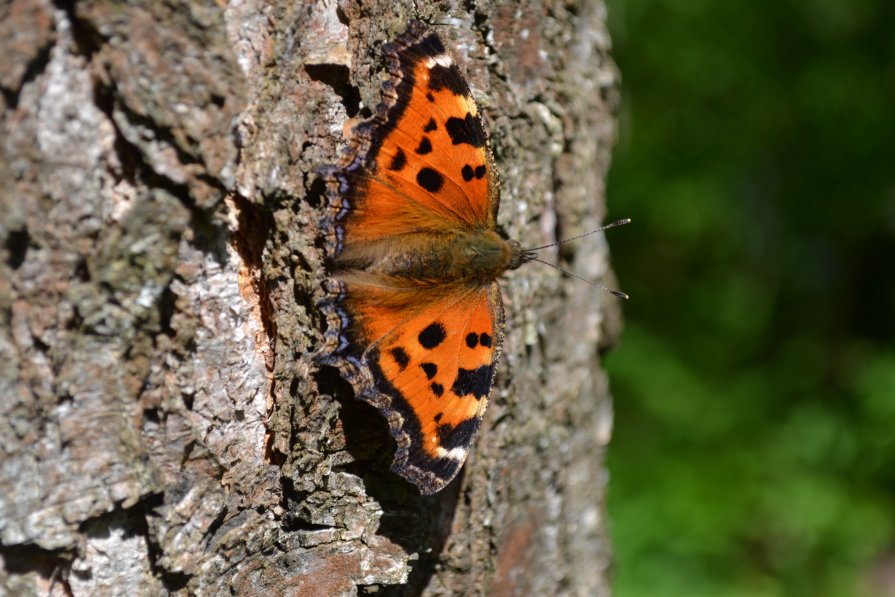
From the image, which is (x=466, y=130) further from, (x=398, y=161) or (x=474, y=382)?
(x=474, y=382)

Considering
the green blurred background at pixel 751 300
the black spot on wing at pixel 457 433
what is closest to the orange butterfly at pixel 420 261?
the black spot on wing at pixel 457 433

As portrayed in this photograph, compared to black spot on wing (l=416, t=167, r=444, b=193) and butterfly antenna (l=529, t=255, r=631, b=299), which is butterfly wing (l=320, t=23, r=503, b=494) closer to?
black spot on wing (l=416, t=167, r=444, b=193)

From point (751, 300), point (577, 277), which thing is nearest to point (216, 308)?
point (577, 277)

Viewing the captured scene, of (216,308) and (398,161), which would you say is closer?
(216,308)

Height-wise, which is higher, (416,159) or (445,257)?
(416,159)

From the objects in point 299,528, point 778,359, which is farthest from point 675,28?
point 299,528

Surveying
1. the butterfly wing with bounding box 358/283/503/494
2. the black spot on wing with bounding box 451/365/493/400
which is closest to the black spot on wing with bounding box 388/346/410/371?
the butterfly wing with bounding box 358/283/503/494

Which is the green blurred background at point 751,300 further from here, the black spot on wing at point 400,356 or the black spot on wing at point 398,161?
the black spot on wing at point 398,161
